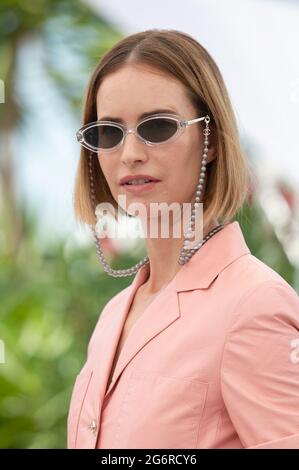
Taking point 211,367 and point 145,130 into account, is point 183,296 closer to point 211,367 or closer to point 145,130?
point 211,367

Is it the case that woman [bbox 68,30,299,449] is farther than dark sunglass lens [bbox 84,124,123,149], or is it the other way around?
dark sunglass lens [bbox 84,124,123,149]

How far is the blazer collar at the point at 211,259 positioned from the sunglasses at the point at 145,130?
0.70 ft

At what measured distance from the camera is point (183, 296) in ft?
4.65

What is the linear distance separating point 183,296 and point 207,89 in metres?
0.39

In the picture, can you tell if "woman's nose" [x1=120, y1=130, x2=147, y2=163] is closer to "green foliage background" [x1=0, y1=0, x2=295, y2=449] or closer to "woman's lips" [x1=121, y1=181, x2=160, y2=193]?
"woman's lips" [x1=121, y1=181, x2=160, y2=193]

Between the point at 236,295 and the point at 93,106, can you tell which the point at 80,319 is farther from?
the point at 236,295

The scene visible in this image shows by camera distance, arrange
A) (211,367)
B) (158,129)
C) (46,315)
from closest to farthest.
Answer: (211,367)
(158,129)
(46,315)

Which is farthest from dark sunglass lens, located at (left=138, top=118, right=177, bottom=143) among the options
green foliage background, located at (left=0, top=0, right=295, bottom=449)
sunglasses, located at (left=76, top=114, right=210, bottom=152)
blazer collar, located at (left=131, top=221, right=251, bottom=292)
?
green foliage background, located at (left=0, top=0, right=295, bottom=449)

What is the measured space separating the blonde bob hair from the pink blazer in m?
0.07

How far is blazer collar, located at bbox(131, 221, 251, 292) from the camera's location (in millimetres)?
1397

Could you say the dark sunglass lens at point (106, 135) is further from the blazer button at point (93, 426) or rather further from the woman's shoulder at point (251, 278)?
the blazer button at point (93, 426)

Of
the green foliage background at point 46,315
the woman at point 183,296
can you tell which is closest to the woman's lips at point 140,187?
the woman at point 183,296

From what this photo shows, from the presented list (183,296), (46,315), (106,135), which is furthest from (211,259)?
(46,315)

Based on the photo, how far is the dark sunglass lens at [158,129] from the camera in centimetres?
140
